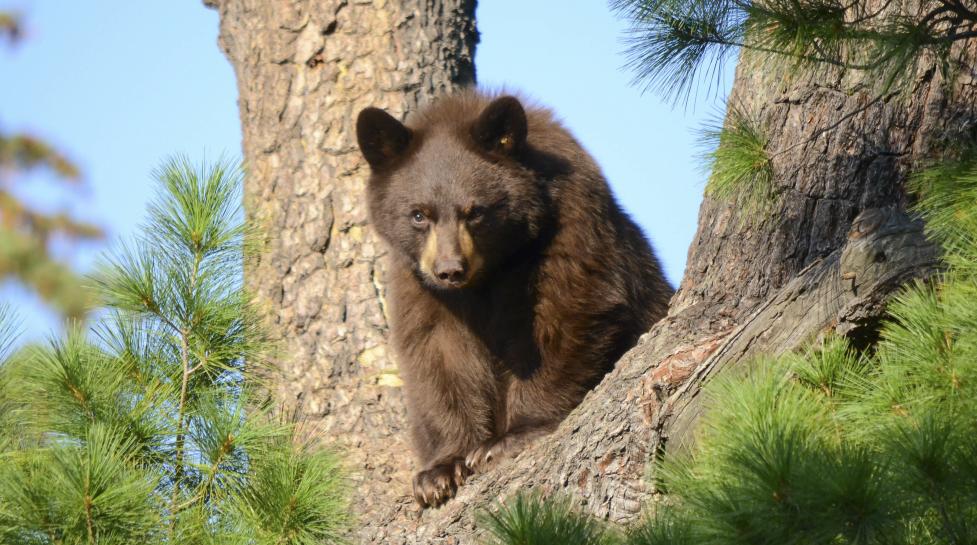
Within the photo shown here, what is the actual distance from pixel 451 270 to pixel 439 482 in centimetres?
126

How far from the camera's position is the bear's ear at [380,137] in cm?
689

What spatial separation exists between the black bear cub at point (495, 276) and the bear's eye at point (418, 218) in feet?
0.04

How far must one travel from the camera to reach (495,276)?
6.84m

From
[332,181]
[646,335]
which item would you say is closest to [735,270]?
[646,335]

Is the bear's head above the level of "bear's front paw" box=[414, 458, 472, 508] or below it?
above

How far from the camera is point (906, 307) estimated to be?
3.36 meters

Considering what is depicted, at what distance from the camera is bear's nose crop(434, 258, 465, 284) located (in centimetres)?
644

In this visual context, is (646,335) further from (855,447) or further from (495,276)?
(855,447)

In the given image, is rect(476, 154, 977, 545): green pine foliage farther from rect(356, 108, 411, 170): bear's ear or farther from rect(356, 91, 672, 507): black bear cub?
rect(356, 108, 411, 170): bear's ear

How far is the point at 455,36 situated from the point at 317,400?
112 inches

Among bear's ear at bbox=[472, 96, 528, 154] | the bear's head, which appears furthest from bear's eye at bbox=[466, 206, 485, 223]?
bear's ear at bbox=[472, 96, 528, 154]

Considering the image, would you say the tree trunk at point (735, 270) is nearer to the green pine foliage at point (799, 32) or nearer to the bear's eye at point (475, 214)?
the green pine foliage at point (799, 32)

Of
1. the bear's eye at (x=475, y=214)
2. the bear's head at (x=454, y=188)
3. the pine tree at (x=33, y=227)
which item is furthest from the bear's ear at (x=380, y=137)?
the pine tree at (x=33, y=227)

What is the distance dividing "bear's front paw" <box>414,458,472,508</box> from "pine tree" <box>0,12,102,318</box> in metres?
9.62
